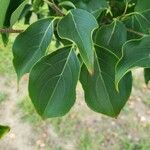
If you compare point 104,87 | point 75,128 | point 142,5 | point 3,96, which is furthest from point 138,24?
point 3,96

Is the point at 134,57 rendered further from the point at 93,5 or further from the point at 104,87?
the point at 93,5

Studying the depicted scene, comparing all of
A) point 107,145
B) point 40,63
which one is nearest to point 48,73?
point 40,63

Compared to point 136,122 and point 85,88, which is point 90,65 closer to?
point 85,88

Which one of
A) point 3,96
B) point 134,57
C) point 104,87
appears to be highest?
point 134,57

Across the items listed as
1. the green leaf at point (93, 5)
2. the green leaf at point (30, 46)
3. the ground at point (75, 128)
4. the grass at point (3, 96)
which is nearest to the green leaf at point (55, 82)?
the green leaf at point (30, 46)

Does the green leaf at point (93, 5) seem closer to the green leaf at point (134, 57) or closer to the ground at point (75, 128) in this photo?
the green leaf at point (134, 57)

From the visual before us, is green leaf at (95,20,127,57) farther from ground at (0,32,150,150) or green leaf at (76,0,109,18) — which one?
ground at (0,32,150,150)
